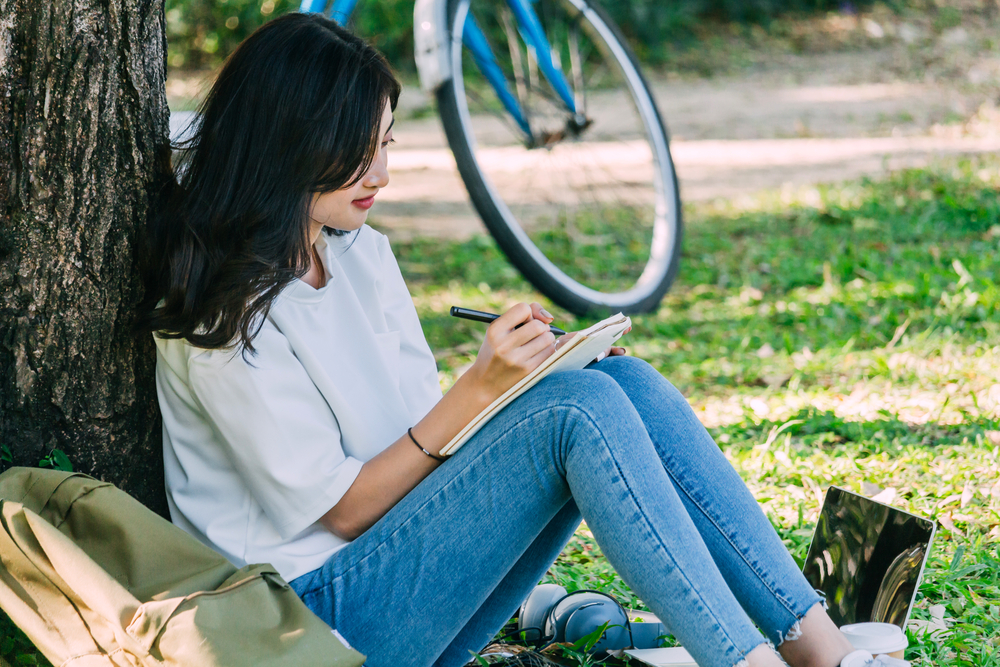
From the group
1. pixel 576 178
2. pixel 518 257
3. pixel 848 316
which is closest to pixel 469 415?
pixel 518 257

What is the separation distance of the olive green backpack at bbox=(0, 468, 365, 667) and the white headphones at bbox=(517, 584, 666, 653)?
689 millimetres

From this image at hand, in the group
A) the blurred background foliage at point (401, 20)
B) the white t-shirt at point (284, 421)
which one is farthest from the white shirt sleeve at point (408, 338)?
the blurred background foliage at point (401, 20)

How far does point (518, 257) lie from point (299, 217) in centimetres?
158

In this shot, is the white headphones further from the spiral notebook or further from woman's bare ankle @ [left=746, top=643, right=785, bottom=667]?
the spiral notebook

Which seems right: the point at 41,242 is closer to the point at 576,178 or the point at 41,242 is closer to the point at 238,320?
the point at 238,320

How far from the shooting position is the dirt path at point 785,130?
17.5ft

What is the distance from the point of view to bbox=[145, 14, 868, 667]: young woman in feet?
4.77

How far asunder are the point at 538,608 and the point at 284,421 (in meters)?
0.75

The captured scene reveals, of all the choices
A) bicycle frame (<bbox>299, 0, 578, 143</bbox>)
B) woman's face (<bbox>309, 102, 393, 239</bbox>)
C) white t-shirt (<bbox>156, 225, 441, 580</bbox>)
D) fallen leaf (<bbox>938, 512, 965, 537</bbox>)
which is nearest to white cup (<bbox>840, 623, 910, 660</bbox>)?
fallen leaf (<bbox>938, 512, 965, 537</bbox>)

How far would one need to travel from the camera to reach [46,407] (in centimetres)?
161

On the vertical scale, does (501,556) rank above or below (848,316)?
above

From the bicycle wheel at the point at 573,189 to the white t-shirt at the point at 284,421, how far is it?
1.38 meters

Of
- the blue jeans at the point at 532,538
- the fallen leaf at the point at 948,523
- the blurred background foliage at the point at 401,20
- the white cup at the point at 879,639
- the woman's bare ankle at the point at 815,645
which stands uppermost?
the blurred background foliage at the point at 401,20

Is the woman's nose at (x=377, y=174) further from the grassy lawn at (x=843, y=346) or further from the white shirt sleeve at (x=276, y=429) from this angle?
the grassy lawn at (x=843, y=346)
